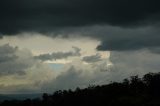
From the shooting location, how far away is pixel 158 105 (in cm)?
19200

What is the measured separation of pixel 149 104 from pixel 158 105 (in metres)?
8.32

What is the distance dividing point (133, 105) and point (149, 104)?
727 cm

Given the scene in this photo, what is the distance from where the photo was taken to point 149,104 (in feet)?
656

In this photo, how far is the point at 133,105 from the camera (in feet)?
654

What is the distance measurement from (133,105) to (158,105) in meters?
12.3
